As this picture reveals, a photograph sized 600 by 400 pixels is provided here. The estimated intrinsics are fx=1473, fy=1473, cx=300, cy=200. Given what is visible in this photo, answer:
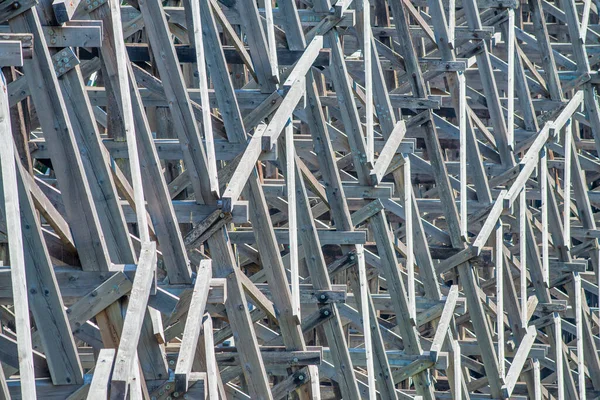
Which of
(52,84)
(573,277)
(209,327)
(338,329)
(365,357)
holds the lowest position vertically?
(573,277)

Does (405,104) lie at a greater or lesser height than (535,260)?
greater

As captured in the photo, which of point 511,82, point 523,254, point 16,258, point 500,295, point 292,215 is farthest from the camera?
point 511,82

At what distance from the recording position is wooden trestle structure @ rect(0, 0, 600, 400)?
7211 mm

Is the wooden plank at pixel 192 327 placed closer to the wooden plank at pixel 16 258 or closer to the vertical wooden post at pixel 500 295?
the wooden plank at pixel 16 258

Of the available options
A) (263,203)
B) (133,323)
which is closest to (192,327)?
(133,323)

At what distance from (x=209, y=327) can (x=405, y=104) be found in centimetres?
528

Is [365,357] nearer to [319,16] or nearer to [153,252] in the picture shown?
[319,16]

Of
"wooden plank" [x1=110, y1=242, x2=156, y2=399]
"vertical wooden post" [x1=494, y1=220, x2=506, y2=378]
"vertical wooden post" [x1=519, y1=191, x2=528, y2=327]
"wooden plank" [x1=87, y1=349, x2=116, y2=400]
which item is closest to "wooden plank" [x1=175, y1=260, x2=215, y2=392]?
"wooden plank" [x1=110, y1=242, x2=156, y2=399]

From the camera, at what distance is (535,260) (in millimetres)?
15820

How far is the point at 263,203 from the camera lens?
10.0 metres

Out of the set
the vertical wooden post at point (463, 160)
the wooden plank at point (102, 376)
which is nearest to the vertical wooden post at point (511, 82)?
the vertical wooden post at point (463, 160)

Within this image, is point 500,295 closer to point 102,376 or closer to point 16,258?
point 102,376

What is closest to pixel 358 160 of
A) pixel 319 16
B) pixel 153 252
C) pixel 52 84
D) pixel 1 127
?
pixel 319 16

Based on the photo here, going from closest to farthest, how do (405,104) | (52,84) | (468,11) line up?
(52,84), (405,104), (468,11)
